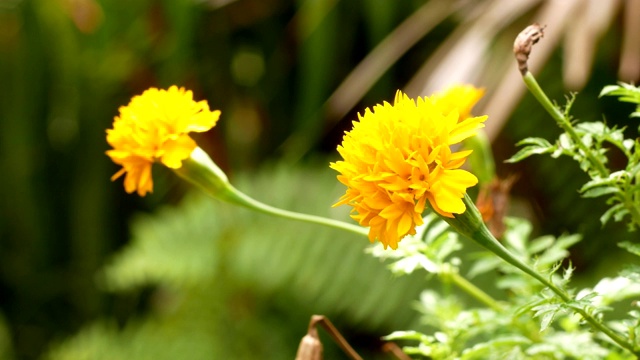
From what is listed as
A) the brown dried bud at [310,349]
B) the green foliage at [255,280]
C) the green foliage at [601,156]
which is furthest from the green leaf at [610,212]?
the green foliage at [255,280]

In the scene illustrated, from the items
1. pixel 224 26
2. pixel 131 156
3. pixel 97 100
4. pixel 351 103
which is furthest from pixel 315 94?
pixel 131 156

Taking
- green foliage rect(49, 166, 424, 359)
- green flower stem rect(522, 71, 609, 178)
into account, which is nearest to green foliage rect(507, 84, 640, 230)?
green flower stem rect(522, 71, 609, 178)

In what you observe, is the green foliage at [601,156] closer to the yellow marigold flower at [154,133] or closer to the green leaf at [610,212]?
Answer: the green leaf at [610,212]

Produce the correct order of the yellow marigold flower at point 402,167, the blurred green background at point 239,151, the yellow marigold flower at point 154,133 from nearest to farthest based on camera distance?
the yellow marigold flower at point 402,167
the yellow marigold flower at point 154,133
the blurred green background at point 239,151

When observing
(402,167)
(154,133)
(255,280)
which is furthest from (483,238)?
(255,280)

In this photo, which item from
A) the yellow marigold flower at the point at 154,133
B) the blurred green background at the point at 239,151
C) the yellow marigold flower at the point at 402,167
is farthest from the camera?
the blurred green background at the point at 239,151

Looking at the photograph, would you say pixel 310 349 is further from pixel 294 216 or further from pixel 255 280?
pixel 255 280
